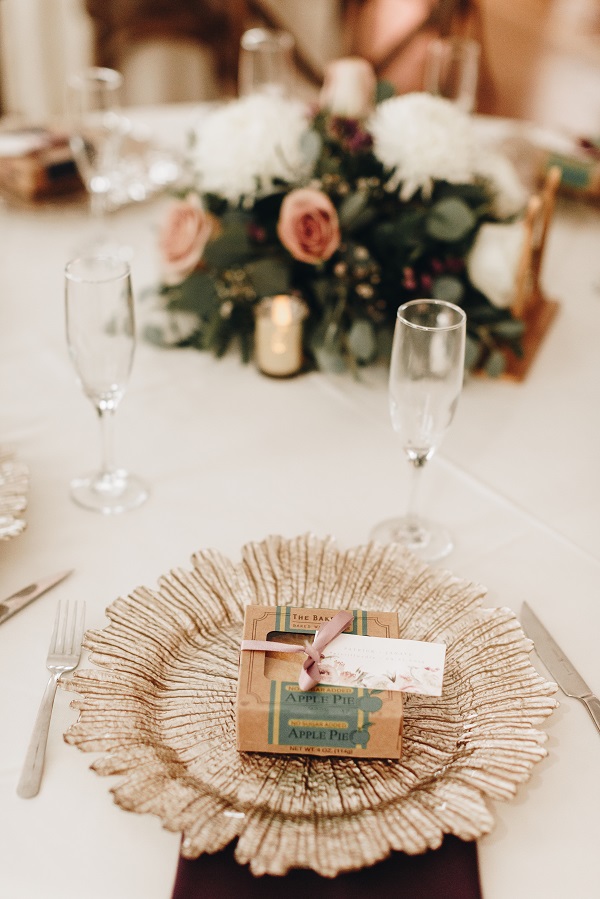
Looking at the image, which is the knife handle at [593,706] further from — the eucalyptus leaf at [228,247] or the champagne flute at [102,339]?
the eucalyptus leaf at [228,247]

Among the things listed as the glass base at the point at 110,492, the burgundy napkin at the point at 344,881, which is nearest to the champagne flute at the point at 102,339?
the glass base at the point at 110,492

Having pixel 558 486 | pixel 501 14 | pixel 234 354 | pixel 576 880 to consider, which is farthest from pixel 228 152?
pixel 501 14

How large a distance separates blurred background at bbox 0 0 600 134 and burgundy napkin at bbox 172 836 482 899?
7.78 ft

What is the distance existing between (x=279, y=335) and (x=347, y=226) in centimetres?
19

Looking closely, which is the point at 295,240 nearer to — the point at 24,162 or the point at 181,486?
the point at 181,486

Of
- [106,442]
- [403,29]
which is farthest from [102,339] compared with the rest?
[403,29]

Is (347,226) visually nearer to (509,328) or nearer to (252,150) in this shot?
(252,150)

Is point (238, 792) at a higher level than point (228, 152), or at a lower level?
lower

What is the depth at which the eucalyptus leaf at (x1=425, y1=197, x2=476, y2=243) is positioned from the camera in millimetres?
1263

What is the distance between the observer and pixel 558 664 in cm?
85

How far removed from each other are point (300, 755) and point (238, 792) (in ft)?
0.21

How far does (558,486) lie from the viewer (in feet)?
3.80

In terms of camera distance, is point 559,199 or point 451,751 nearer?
point 451,751

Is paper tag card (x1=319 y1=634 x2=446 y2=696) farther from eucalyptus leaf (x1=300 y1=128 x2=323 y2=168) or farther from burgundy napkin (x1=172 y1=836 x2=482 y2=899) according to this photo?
eucalyptus leaf (x1=300 y1=128 x2=323 y2=168)
